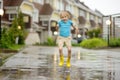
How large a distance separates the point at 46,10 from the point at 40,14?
1.36 m

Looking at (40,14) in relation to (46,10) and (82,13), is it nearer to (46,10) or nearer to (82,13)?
(46,10)

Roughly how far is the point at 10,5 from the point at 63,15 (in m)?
44.9

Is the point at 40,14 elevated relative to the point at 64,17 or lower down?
elevated

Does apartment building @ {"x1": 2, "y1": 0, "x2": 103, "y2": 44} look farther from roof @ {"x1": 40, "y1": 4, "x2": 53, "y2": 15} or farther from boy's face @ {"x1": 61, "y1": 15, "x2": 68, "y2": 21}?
boy's face @ {"x1": 61, "y1": 15, "x2": 68, "y2": 21}

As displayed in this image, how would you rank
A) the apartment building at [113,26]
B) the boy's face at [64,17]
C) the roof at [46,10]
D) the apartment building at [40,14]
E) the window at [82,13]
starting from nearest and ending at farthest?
the boy's face at [64,17], the apartment building at [113,26], the apartment building at [40,14], the roof at [46,10], the window at [82,13]

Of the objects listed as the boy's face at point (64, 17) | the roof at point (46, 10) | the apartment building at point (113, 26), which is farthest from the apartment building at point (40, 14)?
the boy's face at point (64, 17)

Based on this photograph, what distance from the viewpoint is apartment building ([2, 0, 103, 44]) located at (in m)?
57.4

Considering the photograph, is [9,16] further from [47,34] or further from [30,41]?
[47,34]

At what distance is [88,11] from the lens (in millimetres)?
103375

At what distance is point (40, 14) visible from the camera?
68.8 m

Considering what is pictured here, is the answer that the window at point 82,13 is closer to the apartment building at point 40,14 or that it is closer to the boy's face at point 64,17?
the apartment building at point 40,14

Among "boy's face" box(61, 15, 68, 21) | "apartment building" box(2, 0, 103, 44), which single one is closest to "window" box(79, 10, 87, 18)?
"apartment building" box(2, 0, 103, 44)

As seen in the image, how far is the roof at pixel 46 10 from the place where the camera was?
6901 cm

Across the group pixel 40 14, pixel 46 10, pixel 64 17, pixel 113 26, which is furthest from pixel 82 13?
pixel 64 17
